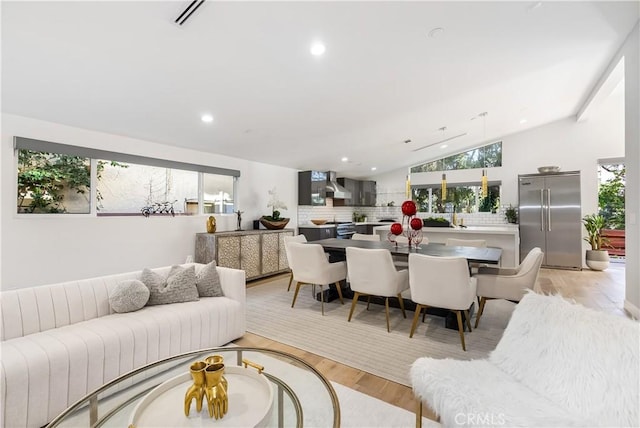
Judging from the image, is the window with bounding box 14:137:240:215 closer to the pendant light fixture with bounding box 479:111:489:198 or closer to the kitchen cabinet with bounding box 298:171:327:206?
the kitchen cabinet with bounding box 298:171:327:206

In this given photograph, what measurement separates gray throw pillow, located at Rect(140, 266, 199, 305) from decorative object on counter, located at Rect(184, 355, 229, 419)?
153 centimetres

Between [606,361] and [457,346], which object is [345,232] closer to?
[457,346]

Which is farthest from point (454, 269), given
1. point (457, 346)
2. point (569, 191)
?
point (569, 191)

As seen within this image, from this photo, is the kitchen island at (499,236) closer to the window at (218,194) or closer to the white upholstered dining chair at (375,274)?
the white upholstered dining chair at (375,274)

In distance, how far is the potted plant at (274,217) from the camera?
5786 mm

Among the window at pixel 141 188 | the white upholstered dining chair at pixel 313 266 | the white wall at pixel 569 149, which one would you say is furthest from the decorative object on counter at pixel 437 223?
the window at pixel 141 188

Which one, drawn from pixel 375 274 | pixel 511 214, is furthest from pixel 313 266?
pixel 511 214

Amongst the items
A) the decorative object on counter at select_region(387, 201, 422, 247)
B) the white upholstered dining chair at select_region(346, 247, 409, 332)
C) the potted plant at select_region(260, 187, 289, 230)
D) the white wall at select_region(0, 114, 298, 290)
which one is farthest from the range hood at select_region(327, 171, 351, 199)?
the white upholstered dining chair at select_region(346, 247, 409, 332)

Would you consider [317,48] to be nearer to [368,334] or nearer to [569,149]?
[368,334]

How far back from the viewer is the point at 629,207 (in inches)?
129

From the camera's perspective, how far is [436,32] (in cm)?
261

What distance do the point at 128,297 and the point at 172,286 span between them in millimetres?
350

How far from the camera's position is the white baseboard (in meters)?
3.02

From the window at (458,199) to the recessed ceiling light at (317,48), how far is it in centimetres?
635
